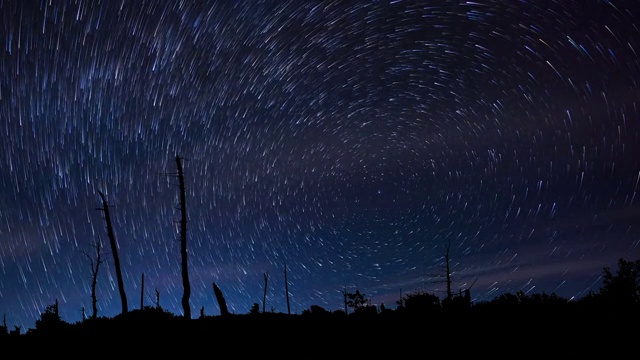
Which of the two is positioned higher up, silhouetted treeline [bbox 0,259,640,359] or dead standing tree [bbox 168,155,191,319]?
dead standing tree [bbox 168,155,191,319]

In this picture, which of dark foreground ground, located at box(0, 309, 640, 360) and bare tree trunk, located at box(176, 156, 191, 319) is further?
bare tree trunk, located at box(176, 156, 191, 319)

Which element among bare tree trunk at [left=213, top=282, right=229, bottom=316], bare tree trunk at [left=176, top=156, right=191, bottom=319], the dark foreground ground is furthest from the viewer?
bare tree trunk at [left=213, top=282, right=229, bottom=316]

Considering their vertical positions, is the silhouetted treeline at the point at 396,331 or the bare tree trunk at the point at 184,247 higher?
the bare tree trunk at the point at 184,247

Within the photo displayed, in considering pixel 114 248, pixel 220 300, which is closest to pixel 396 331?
pixel 220 300

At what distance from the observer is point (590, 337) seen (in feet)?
47.8

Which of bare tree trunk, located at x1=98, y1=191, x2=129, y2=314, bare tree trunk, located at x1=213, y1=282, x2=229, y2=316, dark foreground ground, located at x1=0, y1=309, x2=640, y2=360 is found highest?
bare tree trunk, located at x1=98, y1=191, x2=129, y2=314

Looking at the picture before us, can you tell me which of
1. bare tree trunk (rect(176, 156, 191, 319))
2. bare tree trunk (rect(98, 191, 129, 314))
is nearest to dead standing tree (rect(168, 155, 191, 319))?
bare tree trunk (rect(176, 156, 191, 319))

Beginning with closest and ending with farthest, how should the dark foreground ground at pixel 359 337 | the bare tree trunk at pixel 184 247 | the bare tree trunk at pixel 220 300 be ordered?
the dark foreground ground at pixel 359 337 < the bare tree trunk at pixel 184 247 < the bare tree trunk at pixel 220 300

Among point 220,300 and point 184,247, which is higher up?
point 184,247

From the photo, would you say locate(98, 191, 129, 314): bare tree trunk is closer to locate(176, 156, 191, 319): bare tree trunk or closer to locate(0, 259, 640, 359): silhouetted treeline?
locate(0, 259, 640, 359): silhouetted treeline

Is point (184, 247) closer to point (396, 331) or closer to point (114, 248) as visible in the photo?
point (114, 248)

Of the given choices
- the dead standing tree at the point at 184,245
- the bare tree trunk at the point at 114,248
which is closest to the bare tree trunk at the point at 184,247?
the dead standing tree at the point at 184,245

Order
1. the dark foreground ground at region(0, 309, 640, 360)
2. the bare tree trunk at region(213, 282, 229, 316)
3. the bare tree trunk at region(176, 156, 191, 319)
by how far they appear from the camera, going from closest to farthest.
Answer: the dark foreground ground at region(0, 309, 640, 360)
the bare tree trunk at region(176, 156, 191, 319)
the bare tree trunk at region(213, 282, 229, 316)

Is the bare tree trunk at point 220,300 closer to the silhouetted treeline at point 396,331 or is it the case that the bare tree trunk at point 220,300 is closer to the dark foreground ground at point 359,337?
the silhouetted treeline at point 396,331
